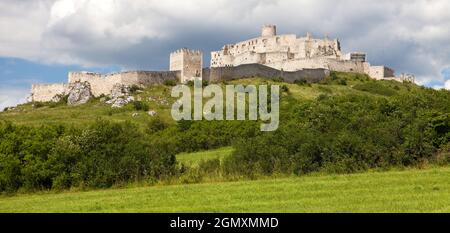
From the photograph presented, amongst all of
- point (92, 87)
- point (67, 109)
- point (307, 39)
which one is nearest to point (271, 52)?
point (307, 39)

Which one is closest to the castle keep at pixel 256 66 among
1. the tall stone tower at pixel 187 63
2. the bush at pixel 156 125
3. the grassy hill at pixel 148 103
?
the tall stone tower at pixel 187 63

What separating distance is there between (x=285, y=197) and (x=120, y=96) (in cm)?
5418

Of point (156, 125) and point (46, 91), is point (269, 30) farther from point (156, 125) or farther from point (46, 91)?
point (156, 125)

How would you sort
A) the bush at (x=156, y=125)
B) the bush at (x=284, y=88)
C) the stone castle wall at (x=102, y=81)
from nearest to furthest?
the bush at (x=156, y=125) < the bush at (x=284, y=88) < the stone castle wall at (x=102, y=81)

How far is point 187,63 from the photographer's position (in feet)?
249

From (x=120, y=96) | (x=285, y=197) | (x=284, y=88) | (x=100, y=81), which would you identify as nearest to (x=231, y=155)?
(x=285, y=197)

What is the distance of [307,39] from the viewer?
9925 centimetres

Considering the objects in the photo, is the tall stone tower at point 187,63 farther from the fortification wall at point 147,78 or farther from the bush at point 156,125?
the bush at point 156,125

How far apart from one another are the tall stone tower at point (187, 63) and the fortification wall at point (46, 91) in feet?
46.8

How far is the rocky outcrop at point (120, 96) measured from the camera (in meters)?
63.4

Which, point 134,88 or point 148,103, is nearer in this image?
point 148,103
